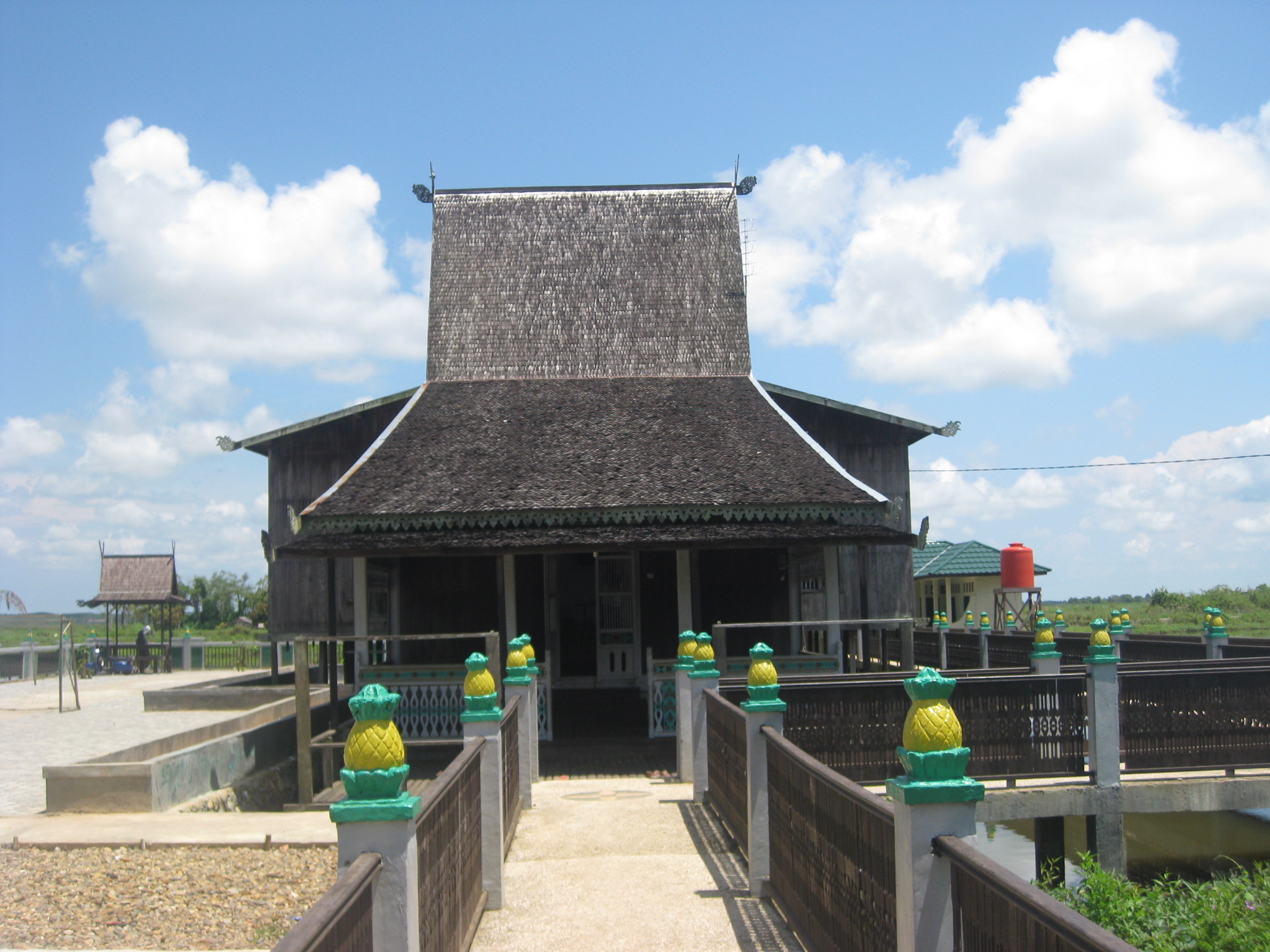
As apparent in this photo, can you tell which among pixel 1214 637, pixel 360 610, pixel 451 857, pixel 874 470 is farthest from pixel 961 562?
pixel 451 857

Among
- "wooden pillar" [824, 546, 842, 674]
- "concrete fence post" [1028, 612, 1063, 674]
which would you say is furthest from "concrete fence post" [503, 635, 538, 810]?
"wooden pillar" [824, 546, 842, 674]

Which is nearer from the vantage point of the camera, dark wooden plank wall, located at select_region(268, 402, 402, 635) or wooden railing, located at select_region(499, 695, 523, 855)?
wooden railing, located at select_region(499, 695, 523, 855)

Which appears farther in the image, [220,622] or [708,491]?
[220,622]

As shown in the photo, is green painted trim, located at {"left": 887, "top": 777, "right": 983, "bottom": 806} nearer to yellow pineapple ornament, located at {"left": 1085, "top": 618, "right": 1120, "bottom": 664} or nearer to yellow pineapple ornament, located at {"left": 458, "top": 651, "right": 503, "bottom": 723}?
yellow pineapple ornament, located at {"left": 458, "top": 651, "right": 503, "bottom": 723}

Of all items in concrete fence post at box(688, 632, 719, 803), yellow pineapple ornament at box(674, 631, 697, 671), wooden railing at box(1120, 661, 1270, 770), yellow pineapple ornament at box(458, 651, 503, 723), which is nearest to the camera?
yellow pineapple ornament at box(458, 651, 503, 723)

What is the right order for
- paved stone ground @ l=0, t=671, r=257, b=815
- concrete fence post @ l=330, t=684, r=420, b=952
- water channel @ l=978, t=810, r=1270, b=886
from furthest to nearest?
paved stone ground @ l=0, t=671, r=257, b=815 < water channel @ l=978, t=810, r=1270, b=886 < concrete fence post @ l=330, t=684, r=420, b=952

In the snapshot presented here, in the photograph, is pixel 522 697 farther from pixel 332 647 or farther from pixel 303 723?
pixel 332 647

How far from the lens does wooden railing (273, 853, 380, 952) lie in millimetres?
2834

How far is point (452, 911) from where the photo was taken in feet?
18.0

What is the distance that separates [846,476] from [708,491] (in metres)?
2.30

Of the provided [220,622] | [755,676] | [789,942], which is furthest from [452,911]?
[220,622]

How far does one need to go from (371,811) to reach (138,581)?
38379 millimetres

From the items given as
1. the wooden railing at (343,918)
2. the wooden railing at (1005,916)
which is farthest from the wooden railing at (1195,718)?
the wooden railing at (343,918)

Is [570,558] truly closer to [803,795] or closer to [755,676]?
[755,676]
